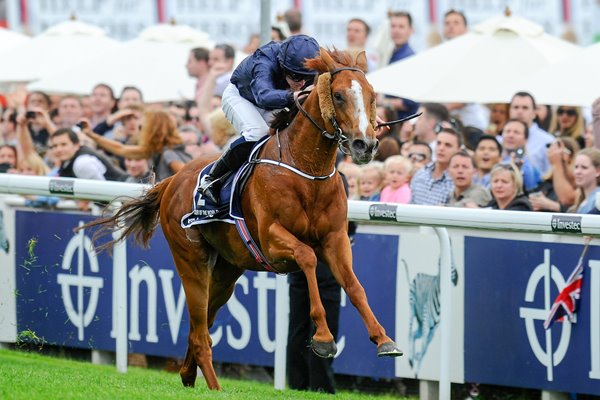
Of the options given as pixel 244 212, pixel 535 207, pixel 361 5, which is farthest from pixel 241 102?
pixel 361 5

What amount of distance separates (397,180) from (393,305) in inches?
59.3

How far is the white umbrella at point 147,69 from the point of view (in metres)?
15.8

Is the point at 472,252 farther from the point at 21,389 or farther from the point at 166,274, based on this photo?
the point at 21,389

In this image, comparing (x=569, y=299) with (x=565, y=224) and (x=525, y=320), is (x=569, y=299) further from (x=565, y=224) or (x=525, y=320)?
(x=565, y=224)

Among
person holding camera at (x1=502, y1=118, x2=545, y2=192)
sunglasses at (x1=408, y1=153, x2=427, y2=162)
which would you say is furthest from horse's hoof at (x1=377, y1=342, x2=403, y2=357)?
sunglasses at (x1=408, y1=153, x2=427, y2=162)

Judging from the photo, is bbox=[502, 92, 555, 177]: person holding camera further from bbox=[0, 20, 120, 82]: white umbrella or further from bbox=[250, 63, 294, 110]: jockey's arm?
bbox=[0, 20, 120, 82]: white umbrella

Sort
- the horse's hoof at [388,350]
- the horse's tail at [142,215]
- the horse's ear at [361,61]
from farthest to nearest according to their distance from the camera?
the horse's tail at [142,215] → the horse's ear at [361,61] → the horse's hoof at [388,350]

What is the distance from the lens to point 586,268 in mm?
8547

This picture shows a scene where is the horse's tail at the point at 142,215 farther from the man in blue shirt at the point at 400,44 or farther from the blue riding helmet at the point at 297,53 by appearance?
the man in blue shirt at the point at 400,44

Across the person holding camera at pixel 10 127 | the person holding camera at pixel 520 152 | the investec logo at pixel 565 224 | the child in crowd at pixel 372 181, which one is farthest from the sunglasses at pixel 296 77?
the person holding camera at pixel 10 127

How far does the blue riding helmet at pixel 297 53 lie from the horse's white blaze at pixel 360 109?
2.04ft

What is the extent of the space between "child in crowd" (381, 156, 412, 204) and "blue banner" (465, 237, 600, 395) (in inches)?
59.2

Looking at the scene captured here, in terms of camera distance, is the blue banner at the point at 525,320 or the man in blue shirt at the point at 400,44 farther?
the man in blue shirt at the point at 400,44

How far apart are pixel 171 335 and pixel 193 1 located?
28.1 ft
